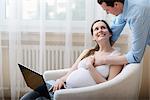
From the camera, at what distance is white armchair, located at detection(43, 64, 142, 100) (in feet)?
6.25

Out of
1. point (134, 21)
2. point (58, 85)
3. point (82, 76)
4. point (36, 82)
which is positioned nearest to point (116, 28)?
point (134, 21)

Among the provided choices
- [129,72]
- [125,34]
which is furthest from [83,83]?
[125,34]

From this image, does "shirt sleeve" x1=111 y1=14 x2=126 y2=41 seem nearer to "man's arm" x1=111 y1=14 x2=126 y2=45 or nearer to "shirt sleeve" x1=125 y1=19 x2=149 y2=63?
"man's arm" x1=111 y1=14 x2=126 y2=45

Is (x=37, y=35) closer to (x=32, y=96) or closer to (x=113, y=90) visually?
(x=32, y=96)

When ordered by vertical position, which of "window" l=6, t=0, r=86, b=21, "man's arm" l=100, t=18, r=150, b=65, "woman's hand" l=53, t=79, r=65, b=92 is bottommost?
"woman's hand" l=53, t=79, r=65, b=92

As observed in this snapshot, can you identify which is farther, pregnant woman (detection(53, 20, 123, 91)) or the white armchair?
pregnant woman (detection(53, 20, 123, 91))

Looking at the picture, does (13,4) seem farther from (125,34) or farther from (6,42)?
(125,34)

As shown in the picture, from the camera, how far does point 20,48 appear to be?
9.27 ft

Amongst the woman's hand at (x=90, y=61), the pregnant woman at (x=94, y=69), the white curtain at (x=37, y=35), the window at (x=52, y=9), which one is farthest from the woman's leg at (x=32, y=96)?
the window at (x=52, y=9)

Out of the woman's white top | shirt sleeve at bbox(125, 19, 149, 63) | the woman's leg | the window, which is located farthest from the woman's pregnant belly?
the window

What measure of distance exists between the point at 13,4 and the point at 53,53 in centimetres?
56

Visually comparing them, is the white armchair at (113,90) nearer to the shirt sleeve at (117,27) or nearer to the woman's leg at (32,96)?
the woman's leg at (32,96)

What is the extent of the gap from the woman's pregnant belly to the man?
0.47 feet

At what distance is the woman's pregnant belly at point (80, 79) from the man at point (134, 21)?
0.14 metres
